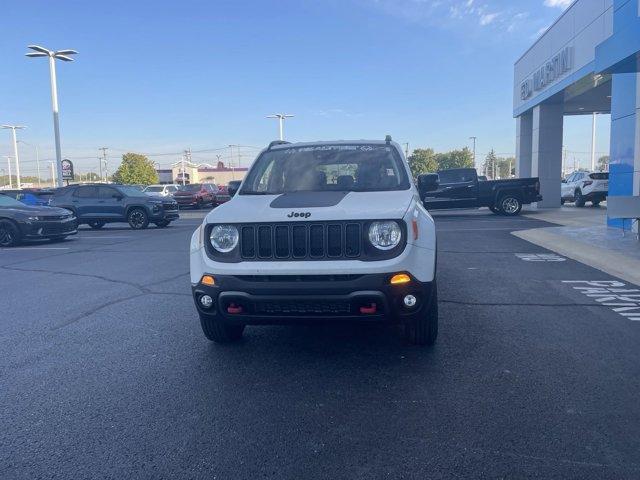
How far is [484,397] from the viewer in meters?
3.66

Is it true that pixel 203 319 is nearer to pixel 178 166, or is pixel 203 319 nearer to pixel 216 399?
pixel 216 399

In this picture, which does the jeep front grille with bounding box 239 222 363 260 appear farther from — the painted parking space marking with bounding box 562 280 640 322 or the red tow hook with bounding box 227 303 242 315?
the painted parking space marking with bounding box 562 280 640 322

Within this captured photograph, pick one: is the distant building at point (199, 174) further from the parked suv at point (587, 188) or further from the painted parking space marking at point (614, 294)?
the painted parking space marking at point (614, 294)

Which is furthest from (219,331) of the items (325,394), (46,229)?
(46,229)

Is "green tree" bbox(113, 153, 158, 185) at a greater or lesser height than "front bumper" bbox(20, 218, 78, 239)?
greater

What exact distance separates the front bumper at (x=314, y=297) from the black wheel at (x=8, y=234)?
12.4m

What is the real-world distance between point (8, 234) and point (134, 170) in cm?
6956

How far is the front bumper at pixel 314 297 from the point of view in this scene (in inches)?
153

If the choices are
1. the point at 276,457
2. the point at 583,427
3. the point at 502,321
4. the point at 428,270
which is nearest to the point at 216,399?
the point at 276,457

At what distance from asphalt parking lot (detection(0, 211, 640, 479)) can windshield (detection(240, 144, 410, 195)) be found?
1431 mm

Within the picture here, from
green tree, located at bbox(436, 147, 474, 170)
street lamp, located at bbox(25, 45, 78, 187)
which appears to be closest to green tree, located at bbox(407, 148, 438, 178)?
green tree, located at bbox(436, 147, 474, 170)

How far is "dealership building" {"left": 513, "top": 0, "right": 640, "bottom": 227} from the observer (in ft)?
38.2

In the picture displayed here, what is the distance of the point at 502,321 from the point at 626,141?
10929mm

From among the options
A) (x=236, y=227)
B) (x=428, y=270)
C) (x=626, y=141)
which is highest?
(x=626, y=141)
